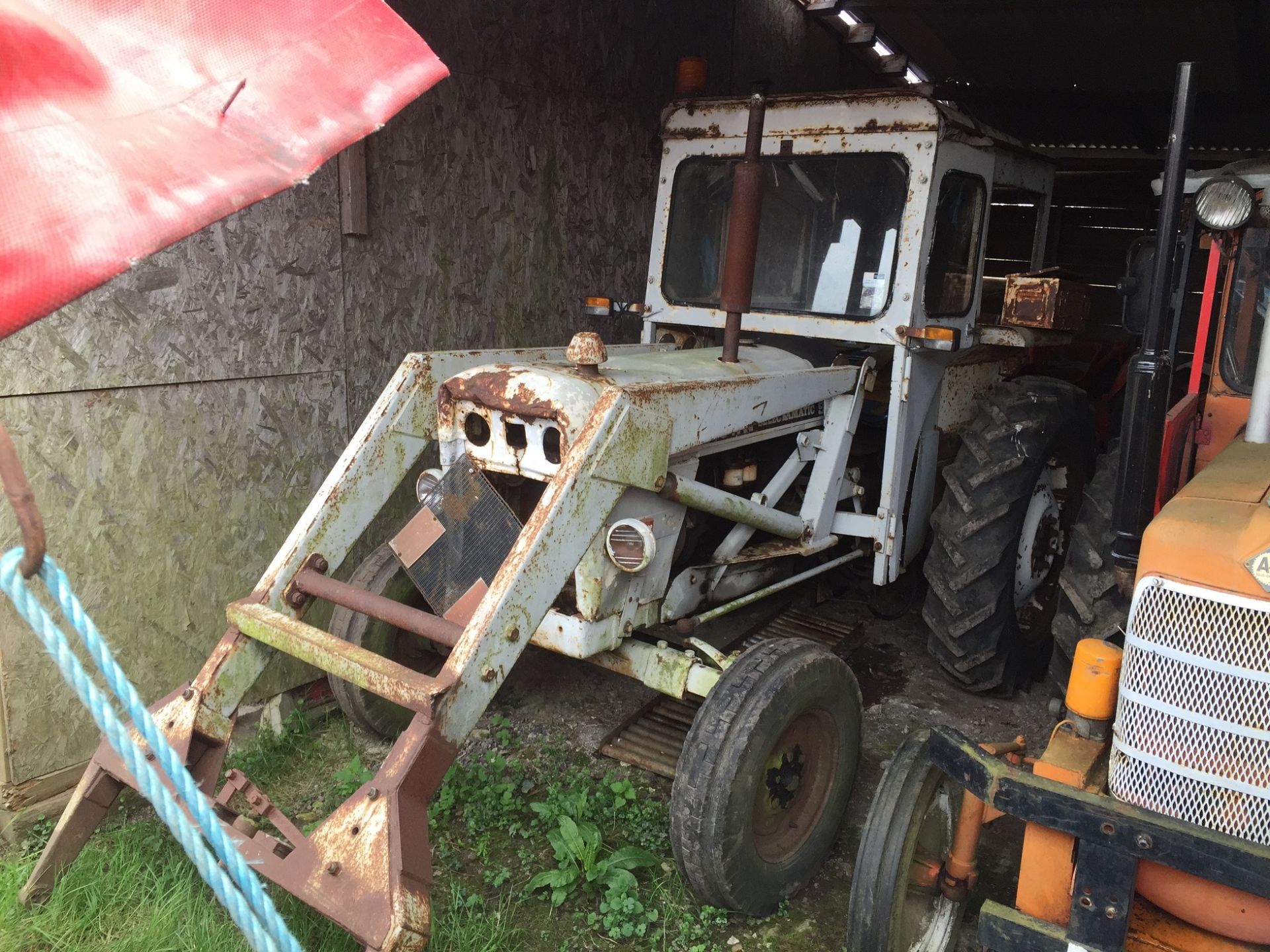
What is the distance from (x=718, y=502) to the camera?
3.09m

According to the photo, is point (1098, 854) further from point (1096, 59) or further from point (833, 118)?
point (1096, 59)

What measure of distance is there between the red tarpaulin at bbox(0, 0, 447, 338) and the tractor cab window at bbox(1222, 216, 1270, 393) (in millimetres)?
2466

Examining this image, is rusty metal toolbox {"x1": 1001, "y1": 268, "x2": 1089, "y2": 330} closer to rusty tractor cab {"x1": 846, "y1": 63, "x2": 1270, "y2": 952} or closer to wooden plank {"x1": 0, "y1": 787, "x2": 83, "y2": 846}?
rusty tractor cab {"x1": 846, "y1": 63, "x2": 1270, "y2": 952}

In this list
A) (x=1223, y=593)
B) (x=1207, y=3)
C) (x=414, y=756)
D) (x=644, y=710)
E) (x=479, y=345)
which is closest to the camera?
(x=1223, y=593)

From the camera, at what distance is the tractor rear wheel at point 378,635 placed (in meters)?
3.31

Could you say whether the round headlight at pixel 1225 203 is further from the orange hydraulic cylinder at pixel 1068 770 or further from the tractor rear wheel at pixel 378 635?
the tractor rear wheel at pixel 378 635

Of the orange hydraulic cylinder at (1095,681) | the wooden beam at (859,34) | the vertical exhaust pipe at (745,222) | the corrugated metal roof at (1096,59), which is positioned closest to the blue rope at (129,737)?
the orange hydraulic cylinder at (1095,681)

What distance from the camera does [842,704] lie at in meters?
3.00

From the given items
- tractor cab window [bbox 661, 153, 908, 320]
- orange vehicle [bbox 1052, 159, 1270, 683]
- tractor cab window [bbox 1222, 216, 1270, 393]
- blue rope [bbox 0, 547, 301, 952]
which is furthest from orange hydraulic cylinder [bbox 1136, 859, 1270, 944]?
tractor cab window [bbox 661, 153, 908, 320]

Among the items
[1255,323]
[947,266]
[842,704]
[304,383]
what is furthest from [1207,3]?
[304,383]

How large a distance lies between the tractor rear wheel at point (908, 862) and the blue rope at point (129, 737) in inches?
65.3

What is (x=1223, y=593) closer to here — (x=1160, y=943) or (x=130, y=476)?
(x=1160, y=943)

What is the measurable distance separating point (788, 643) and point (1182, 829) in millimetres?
1233

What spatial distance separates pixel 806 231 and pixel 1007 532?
1.48m
